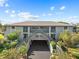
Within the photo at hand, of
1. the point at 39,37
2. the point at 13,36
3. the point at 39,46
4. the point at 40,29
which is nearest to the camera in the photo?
the point at 13,36

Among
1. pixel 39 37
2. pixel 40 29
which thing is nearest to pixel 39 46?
pixel 39 37

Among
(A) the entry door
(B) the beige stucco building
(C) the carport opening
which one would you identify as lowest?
(C) the carport opening

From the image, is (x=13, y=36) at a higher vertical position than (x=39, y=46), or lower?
higher

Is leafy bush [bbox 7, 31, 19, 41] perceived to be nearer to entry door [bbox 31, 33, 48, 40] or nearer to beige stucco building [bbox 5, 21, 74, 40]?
beige stucco building [bbox 5, 21, 74, 40]

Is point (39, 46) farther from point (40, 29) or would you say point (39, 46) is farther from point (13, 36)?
point (13, 36)

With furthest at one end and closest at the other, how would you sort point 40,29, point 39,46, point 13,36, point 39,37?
point 40,29 → point 39,37 → point 39,46 → point 13,36

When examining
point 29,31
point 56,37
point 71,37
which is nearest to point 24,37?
point 29,31

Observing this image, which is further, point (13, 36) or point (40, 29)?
point (40, 29)

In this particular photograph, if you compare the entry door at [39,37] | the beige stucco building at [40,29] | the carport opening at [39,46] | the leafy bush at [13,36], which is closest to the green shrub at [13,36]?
the leafy bush at [13,36]

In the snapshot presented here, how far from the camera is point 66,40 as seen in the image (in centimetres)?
2777

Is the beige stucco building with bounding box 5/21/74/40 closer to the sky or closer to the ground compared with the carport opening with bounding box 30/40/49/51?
closer to the sky

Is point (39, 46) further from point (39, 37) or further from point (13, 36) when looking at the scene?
point (13, 36)

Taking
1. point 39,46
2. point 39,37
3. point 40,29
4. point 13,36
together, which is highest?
point 40,29

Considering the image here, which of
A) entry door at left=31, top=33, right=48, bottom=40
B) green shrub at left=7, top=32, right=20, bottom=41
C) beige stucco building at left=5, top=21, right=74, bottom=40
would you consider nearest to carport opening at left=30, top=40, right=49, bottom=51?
entry door at left=31, top=33, right=48, bottom=40
